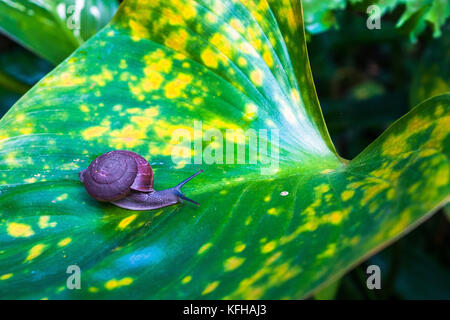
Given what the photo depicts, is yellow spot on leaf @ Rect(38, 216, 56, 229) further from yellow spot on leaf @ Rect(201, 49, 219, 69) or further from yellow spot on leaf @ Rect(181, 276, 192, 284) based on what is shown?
yellow spot on leaf @ Rect(201, 49, 219, 69)

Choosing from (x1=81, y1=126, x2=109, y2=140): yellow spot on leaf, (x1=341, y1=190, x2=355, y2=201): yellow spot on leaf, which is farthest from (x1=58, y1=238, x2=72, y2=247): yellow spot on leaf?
(x1=341, y1=190, x2=355, y2=201): yellow spot on leaf

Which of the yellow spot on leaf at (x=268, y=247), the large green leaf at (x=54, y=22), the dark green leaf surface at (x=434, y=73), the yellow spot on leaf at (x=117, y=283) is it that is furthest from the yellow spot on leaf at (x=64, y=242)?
the dark green leaf surface at (x=434, y=73)

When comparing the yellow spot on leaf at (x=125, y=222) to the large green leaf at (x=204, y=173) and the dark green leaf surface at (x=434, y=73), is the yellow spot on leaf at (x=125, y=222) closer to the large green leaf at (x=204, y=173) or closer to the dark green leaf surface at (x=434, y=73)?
the large green leaf at (x=204, y=173)

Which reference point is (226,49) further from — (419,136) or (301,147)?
(419,136)

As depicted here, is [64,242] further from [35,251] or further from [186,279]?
[186,279]

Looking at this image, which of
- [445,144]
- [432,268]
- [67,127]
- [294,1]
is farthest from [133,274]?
[432,268]

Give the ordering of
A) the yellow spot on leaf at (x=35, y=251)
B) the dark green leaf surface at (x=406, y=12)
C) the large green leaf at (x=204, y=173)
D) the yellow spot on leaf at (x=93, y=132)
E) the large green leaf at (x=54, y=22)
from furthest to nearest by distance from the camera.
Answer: the large green leaf at (x=54, y=22)
the dark green leaf surface at (x=406, y=12)
the yellow spot on leaf at (x=93, y=132)
the yellow spot on leaf at (x=35, y=251)
the large green leaf at (x=204, y=173)
